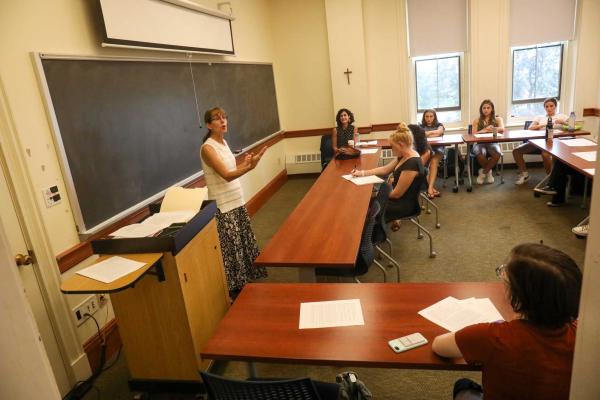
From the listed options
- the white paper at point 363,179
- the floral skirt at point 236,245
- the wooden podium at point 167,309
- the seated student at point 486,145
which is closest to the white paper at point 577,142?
the seated student at point 486,145

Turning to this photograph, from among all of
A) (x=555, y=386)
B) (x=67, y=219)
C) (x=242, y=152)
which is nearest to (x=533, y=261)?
(x=555, y=386)

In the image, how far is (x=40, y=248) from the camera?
7.72 feet

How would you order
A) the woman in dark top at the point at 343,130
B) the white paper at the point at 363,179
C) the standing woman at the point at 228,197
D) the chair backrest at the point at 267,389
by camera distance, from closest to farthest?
1. the chair backrest at the point at 267,389
2. the standing woman at the point at 228,197
3. the white paper at the point at 363,179
4. the woman in dark top at the point at 343,130

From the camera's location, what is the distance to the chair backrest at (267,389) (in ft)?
4.25

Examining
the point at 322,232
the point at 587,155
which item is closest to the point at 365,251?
the point at 322,232

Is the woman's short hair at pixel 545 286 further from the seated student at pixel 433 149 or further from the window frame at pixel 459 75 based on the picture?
the window frame at pixel 459 75

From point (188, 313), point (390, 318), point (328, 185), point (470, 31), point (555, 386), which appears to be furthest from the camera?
point (470, 31)

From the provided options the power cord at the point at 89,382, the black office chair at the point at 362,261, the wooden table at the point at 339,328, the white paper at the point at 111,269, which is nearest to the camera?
the wooden table at the point at 339,328

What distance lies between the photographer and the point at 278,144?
23.0ft

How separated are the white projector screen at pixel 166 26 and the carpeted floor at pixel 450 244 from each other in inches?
85.6

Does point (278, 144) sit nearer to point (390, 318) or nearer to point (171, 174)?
point (171, 174)

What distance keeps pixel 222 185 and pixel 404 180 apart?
59.9 inches

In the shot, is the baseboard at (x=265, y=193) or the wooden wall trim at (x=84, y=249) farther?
the baseboard at (x=265, y=193)

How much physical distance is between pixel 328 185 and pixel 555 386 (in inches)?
110
